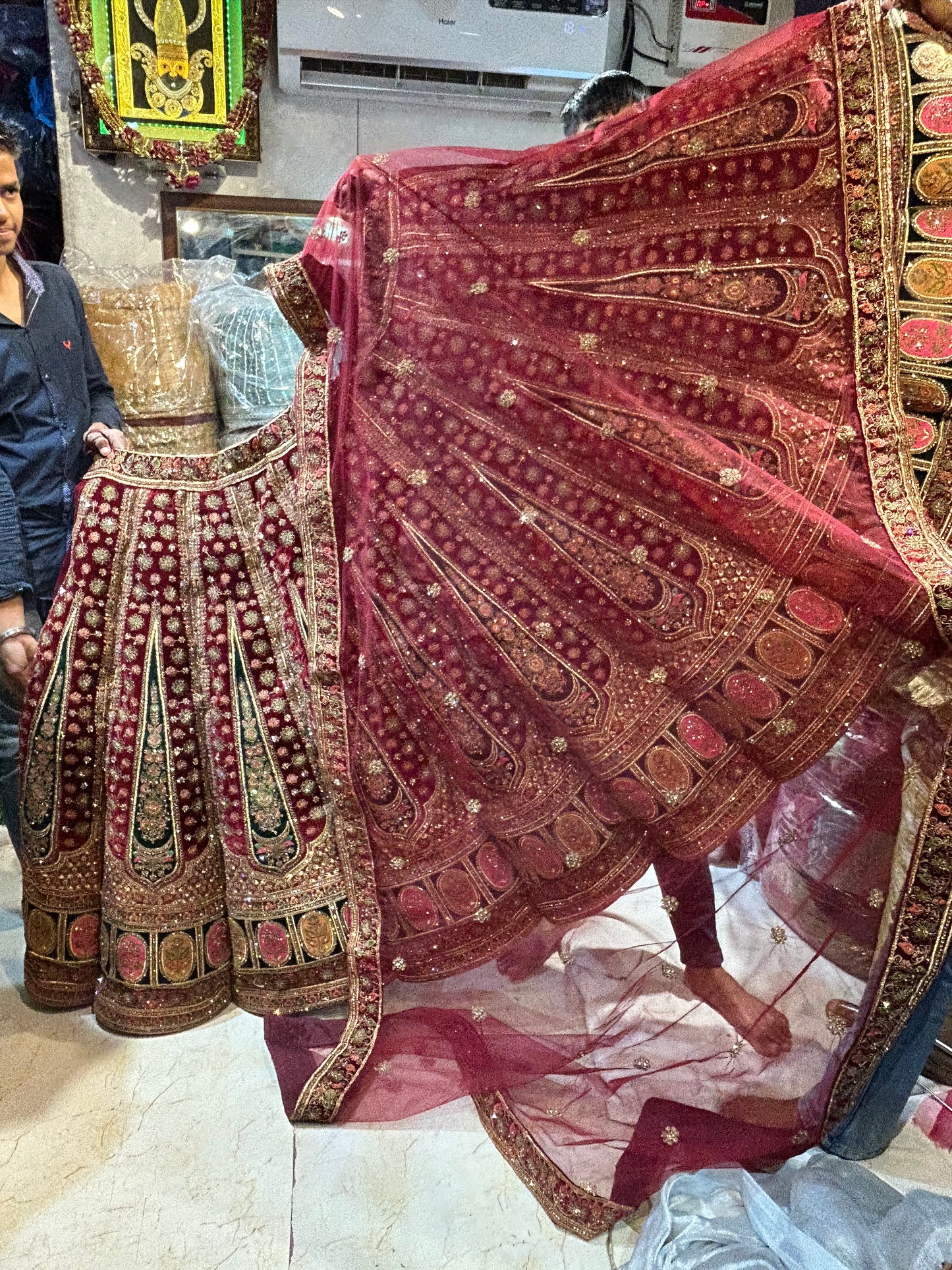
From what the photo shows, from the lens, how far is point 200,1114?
1.19m

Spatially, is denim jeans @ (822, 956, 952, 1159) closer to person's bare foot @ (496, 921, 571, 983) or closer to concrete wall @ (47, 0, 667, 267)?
person's bare foot @ (496, 921, 571, 983)

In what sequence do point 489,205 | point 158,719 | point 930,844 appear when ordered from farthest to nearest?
point 158,719 < point 489,205 < point 930,844

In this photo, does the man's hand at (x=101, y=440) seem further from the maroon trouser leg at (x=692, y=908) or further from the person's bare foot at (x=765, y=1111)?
the person's bare foot at (x=765, y=1111)

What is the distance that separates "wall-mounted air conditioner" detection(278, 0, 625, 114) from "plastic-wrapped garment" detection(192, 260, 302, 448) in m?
0.48

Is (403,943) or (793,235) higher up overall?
(793,235)

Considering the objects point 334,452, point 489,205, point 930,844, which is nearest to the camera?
point 930,844

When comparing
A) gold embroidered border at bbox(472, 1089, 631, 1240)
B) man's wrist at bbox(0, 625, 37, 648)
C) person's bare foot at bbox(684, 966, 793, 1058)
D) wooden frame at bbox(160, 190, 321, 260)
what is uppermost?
wooden frame at bbox(160, 190, 321, 260)

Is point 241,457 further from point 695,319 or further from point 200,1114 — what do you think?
point 200,1114

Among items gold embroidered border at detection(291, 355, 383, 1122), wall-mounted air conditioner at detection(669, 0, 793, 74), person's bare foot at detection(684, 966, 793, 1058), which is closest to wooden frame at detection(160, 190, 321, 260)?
wall-mounted air conditioner at detection(669, 0, 793, 74)

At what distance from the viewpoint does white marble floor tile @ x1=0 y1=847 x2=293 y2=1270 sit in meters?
1.01

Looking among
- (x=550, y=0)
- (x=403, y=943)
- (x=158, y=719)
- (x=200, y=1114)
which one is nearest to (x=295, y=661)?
(x=158, y=719)

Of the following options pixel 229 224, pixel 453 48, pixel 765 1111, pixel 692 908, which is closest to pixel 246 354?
pixel 229 224

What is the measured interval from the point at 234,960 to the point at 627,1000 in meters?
0.60

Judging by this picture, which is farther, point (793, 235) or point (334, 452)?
point (334, 452)
